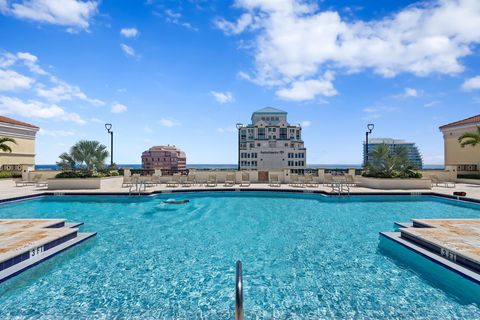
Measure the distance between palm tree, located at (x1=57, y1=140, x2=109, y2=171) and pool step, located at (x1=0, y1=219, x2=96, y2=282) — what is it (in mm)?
14709

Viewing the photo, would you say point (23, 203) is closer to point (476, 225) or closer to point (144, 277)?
point (144, 277)

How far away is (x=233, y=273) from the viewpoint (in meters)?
6.04

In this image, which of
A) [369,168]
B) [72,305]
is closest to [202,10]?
[72,305]

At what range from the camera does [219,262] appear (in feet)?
21.7

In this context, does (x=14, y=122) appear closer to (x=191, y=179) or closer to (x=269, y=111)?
(x=191, y=179)

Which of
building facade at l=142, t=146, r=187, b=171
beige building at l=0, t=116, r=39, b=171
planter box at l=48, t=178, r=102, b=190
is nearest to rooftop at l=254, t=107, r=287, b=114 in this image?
beige building at l=0, t=116, r=39, b=171

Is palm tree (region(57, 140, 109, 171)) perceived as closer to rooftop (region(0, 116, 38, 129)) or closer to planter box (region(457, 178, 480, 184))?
rooftop (region(0, 116, 38, 129))

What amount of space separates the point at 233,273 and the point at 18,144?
119ft

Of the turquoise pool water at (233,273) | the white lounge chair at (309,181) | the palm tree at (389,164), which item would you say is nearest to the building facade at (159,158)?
the white lounge chair at (309,181)

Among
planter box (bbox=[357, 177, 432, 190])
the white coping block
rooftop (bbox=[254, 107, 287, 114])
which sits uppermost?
rooftop (bbox=[254, 107, 287, 114])

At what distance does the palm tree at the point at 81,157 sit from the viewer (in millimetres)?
22219

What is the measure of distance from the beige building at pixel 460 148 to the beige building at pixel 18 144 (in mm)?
50403

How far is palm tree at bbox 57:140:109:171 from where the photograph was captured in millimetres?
22219

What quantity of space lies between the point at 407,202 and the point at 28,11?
2222 cm
